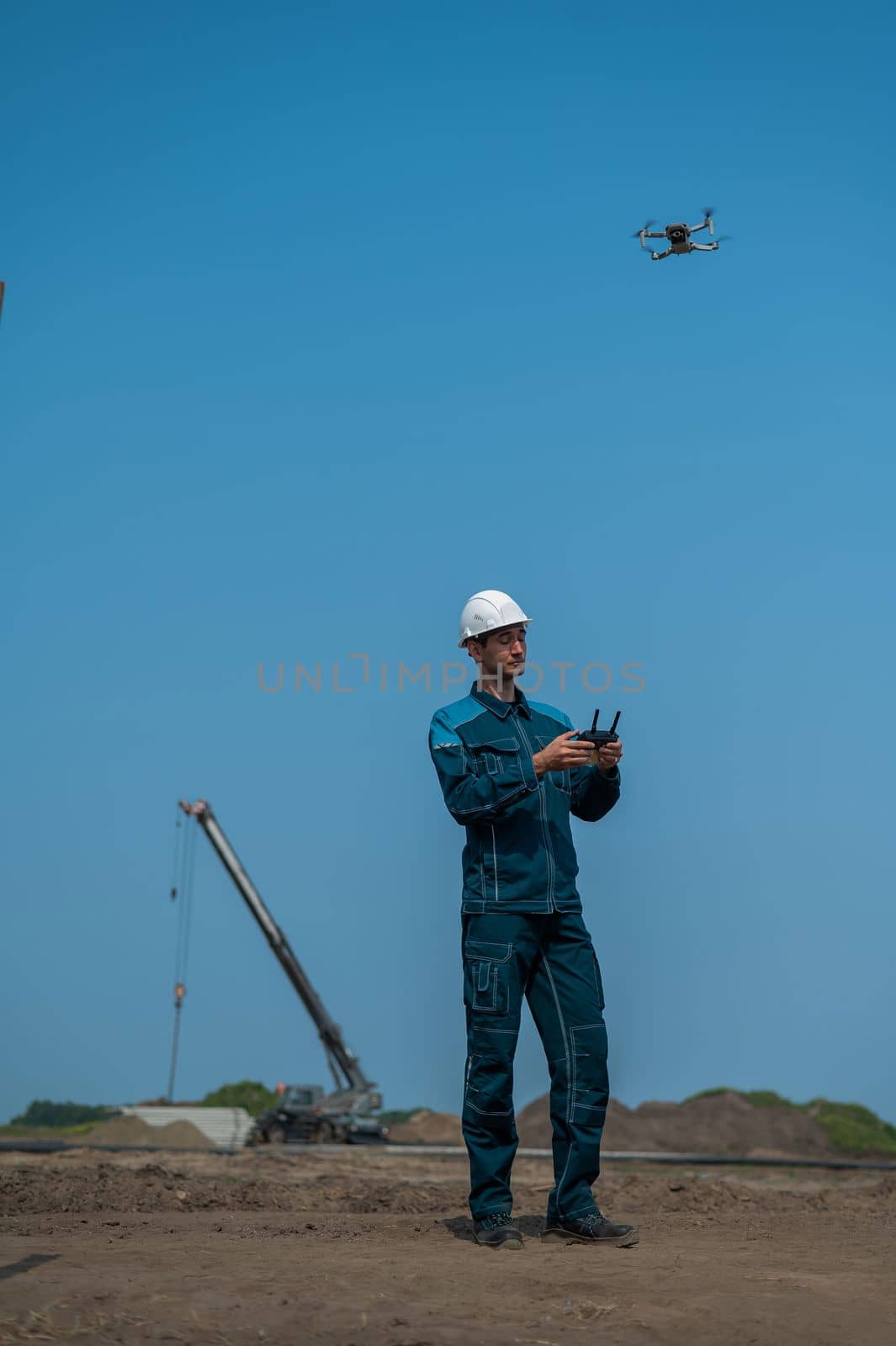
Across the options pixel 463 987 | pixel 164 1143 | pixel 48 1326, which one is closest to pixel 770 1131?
pixel 164 1143

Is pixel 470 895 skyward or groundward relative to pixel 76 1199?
skyward

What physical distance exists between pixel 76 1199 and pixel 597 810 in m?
3.51

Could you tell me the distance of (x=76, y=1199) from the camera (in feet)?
23.9

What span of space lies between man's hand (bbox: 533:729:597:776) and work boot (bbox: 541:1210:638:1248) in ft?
5.70

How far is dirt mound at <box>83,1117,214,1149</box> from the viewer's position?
890 inches

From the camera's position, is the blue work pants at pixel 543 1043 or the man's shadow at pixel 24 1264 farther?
the blue work pants at pixel 543 1043

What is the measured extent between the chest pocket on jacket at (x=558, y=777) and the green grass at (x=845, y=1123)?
19756 millimetres

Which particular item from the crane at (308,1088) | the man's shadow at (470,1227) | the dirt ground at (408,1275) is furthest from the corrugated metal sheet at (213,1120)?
the man's shadow at (470,1227)

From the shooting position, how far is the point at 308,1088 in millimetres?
25281

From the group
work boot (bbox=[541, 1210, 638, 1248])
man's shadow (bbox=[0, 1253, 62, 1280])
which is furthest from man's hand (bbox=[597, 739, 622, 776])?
man's shadow (bbox=[0, 1253, 62, 1280])

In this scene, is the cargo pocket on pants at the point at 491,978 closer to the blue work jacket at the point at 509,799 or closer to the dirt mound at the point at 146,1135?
the blue work jacket at the point at 509,799

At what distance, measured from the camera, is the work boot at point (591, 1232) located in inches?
214

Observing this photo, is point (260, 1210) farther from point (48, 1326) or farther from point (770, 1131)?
point (770, 1131)

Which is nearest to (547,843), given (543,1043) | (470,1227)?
(543,1043)
